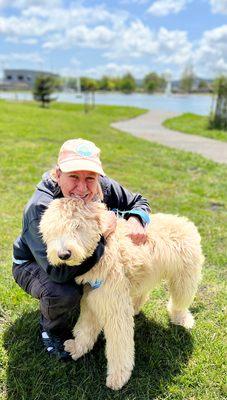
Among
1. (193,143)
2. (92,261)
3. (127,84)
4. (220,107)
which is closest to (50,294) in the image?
(92,261)

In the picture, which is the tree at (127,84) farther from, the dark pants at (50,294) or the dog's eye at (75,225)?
the dog's eye at (75,225)

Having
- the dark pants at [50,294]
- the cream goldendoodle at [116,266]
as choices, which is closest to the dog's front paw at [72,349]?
the cream goldendoodle at [116,266]

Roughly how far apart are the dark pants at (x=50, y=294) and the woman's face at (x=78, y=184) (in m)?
0.72

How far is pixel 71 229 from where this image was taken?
8.14 ft

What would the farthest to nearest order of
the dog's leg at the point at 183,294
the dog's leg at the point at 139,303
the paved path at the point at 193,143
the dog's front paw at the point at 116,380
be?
the paved path at the point at 193,143 < the dog's leg at the point at 139,303 < the dog's leg at the point at 183,294 < the dog's front paw at the point at 116,380

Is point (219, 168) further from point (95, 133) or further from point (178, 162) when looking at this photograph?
point (95, 133)

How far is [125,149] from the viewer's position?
13.6m

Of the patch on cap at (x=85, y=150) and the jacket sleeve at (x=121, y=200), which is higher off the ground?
the patch on cap at (x=85, y=150)

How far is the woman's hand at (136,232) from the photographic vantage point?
3.05 meters

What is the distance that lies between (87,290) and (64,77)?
331ft

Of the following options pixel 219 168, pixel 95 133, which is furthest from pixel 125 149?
pixel 95 133

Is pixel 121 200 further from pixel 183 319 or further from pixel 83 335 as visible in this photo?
pixel 183 319

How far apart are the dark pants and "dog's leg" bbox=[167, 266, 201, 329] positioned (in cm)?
90

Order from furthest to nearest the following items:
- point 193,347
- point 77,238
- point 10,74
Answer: point 10,74 < point 193,347 < point 77,238
